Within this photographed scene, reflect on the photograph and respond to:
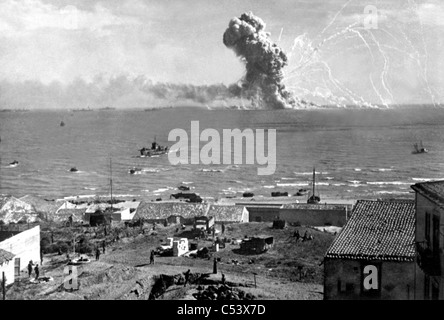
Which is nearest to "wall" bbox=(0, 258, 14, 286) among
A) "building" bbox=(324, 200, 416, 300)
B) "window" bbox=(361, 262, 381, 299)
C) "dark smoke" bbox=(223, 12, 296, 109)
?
"building" bbox=(324, 200, 416, 300)

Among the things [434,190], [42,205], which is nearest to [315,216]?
[42,205]

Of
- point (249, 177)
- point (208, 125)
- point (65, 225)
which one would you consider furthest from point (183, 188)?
point (208, 125)

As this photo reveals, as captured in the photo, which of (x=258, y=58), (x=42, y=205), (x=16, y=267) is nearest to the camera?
(x=16, y=267)

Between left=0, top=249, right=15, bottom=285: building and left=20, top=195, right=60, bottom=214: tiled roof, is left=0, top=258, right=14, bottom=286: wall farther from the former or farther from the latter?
left=20, top=195, right=60, bottom=214: tiled roof

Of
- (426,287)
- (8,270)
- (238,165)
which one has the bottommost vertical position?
(8,270)

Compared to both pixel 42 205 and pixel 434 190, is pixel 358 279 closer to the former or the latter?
pixel 434 190
